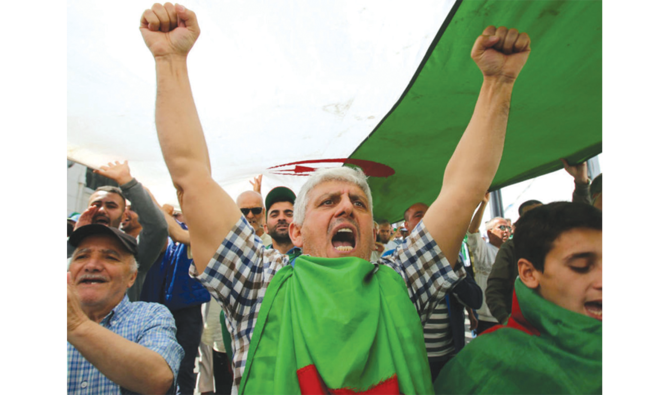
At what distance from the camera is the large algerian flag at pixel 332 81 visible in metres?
1.39

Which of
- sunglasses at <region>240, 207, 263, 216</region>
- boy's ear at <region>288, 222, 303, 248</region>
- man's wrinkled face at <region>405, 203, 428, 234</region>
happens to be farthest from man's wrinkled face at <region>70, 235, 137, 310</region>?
man's wrinkled face at <region>405, 203, 428, 234</region>

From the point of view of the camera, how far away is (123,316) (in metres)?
1.50

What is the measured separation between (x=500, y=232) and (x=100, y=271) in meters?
3.49

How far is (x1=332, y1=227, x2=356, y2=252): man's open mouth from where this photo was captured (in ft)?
4.15

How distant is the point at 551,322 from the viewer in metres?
1.12

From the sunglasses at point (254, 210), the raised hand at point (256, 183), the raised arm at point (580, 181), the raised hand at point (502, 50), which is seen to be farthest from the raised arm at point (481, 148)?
the raised hand at point (256, 183)

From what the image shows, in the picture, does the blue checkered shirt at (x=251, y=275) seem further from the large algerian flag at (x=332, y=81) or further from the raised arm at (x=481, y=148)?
the large algerian flag at (x=332, y=81)

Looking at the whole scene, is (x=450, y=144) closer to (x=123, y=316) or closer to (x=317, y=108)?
(x=317, y=108)

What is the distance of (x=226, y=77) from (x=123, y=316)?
1221mm

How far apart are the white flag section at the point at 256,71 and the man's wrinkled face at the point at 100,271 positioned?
788 mm

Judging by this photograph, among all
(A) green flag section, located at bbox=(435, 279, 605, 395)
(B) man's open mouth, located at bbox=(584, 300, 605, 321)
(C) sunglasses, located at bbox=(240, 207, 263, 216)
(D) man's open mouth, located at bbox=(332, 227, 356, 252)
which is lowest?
(A) green flag section, located at bbox=(435, 279, 605, 395)

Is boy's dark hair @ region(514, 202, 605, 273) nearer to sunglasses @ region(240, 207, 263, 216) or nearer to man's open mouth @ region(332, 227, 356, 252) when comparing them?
man's open mouth @ region(332, 227, 356, 252)

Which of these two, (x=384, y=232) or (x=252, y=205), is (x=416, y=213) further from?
(x=252, y=205)

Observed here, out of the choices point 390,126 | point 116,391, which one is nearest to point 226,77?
point 390,126
